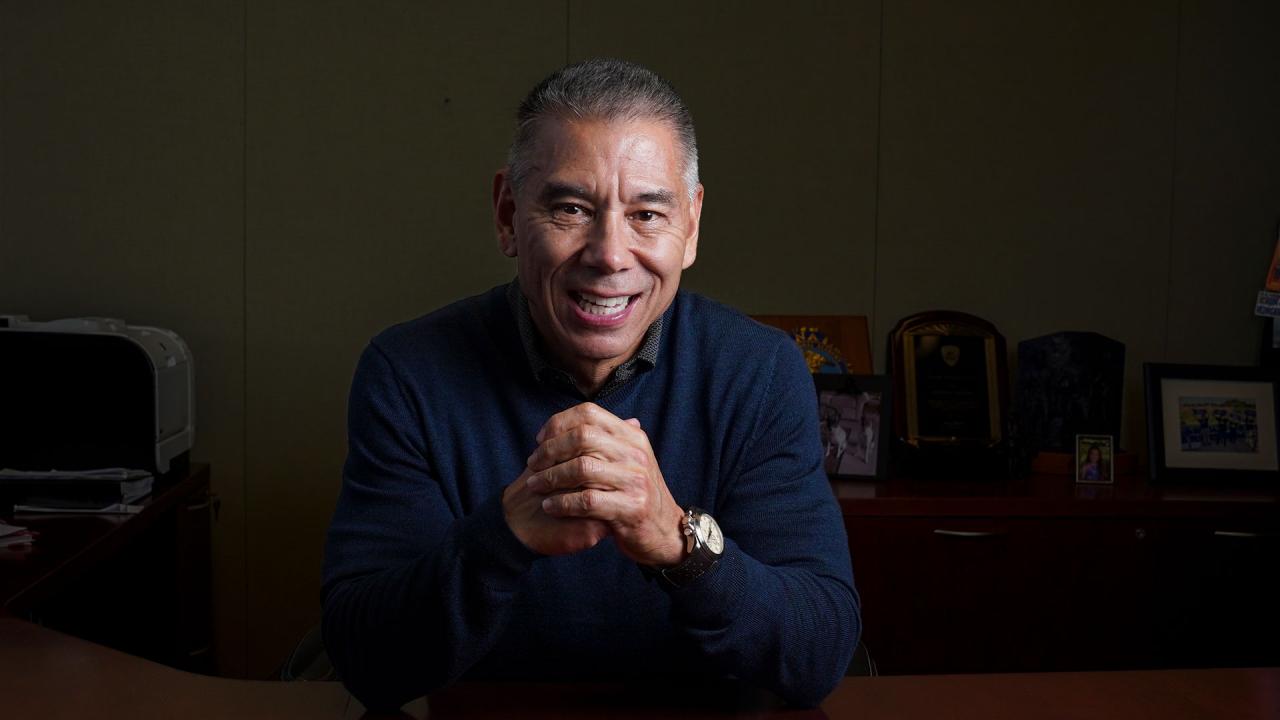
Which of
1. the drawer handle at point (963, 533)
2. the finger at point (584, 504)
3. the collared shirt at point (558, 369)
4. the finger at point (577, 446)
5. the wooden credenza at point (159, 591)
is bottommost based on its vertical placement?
the wooden credenza at point (159, 591)

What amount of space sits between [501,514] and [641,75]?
0.58 metres

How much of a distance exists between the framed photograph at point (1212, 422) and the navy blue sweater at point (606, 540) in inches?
70.7

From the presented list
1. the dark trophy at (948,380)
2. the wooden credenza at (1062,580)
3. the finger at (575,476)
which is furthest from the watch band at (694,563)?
the dark trophy at (948,380)

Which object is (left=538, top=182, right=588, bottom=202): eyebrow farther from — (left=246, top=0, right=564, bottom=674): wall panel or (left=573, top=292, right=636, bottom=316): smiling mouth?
(left=246, top=0, right=564, bottom=674): wall panel

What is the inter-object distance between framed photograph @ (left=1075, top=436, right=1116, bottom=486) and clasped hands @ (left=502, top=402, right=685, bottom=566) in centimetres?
204

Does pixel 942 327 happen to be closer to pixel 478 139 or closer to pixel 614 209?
pixel 478 139

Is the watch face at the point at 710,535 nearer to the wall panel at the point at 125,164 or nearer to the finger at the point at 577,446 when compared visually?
the finger at the point at 577,446

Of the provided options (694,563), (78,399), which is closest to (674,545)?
(694,563)

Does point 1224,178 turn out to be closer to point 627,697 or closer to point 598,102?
point 598,102

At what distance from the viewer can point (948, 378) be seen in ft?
9.70

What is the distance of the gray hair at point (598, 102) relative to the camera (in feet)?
4.25

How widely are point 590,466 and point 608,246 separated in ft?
1.06

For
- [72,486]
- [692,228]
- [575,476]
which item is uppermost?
[692,228]

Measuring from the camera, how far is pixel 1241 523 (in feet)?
8.45
